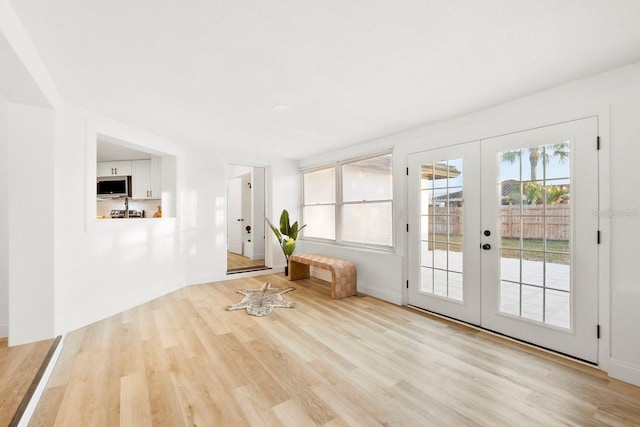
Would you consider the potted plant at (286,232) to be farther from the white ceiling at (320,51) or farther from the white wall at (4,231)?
the white wall at (4,231)

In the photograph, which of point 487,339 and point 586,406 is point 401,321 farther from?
point 586,406

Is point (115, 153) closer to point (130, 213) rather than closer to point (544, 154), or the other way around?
point (130, 213)

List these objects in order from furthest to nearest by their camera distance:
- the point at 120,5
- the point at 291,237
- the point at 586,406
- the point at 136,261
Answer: the point at 291,237
the point at 136,261
the point at 586,406
the point at 120,5

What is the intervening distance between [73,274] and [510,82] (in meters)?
4.54

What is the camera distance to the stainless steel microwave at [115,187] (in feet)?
18.6

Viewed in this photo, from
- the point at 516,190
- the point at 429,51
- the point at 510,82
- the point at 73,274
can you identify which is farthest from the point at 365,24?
the point at 73,274

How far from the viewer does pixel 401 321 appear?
10.5 ft

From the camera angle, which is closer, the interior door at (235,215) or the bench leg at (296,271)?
the bench leg at (296,271)

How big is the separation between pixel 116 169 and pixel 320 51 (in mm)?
5771

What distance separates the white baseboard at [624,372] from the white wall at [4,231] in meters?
5.31

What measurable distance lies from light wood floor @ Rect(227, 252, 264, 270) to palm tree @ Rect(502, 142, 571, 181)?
194 inches

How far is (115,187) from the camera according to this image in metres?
5.70

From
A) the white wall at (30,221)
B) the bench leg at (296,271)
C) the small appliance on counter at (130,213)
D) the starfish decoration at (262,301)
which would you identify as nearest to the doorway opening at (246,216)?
the bench leg at (296,271)

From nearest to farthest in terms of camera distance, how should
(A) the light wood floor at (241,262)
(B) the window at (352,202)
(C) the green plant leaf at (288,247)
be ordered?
1. (B) the window at (352,202)
2. (C) the green plant leaf at (288,247)
3. (A) the light wood floor at (241,262)
